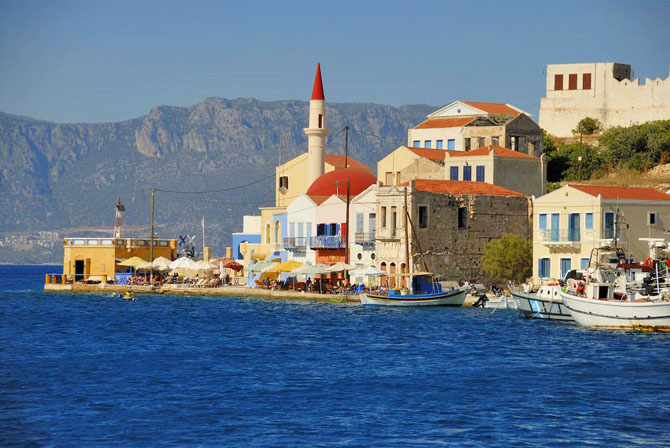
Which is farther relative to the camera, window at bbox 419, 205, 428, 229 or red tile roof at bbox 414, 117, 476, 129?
red tile roof at bbox 414, 117, 476, 129

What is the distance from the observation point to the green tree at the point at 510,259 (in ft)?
215

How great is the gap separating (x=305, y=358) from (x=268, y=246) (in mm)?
43674

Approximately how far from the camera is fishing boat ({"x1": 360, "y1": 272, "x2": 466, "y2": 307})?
60.3m

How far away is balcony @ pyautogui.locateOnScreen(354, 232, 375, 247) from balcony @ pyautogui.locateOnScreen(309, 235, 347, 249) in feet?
6.41

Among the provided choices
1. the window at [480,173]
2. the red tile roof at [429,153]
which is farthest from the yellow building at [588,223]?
the red tile roof at [429,153]

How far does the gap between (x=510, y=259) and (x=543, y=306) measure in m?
13.2

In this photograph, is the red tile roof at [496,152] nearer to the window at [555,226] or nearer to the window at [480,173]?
the window at [480,173]

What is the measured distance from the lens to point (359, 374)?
116ft

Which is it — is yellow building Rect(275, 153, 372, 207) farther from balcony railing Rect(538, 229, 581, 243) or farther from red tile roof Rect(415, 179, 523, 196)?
balcony railing Rect(538, 229, 581, 243)

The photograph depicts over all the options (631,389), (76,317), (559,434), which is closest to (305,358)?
(631,389)

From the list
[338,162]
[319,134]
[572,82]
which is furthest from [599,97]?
[319,134]

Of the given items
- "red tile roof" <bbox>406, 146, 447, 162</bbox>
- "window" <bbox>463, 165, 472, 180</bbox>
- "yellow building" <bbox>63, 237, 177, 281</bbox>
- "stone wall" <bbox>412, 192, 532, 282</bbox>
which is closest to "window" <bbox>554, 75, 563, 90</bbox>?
"red tile roof" <bbox>406, 146, 447, 162</bbox>

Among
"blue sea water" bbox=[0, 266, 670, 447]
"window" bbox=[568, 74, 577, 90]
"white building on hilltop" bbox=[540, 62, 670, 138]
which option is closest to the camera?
"blue sea water" bbox=[0, 266, 670, 447]

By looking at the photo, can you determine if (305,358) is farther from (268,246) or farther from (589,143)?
(589,143)
